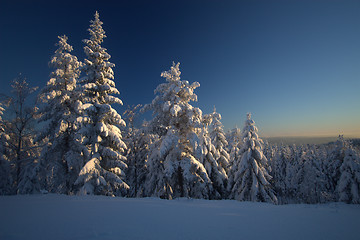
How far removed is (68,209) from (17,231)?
1.73 meters

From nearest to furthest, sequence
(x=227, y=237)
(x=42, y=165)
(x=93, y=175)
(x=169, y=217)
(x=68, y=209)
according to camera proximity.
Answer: (x=227, y=237), (x=169, y=217), (x=68, y=209), (x=93, y=175), (x=42, y=165)

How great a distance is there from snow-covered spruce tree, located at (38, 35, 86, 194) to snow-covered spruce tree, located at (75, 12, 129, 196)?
3.69 ft

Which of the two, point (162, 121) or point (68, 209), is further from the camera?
point (162, 121)

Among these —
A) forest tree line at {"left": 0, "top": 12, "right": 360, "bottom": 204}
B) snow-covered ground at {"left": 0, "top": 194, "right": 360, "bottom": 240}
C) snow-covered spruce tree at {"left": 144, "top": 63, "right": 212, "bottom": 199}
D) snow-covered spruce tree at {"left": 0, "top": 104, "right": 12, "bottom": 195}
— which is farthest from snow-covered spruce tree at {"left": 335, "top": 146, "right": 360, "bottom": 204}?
snow-covered spruce tree at {"left": 0, "top": 104, "right": 12, "bottom": 195}

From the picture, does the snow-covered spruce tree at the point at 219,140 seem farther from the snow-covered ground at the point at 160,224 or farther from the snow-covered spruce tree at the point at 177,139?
the snow-covered ground at the point at 160,224

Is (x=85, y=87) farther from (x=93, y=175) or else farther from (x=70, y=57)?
(x=93, y=175)

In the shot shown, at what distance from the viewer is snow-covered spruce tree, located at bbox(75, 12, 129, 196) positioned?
11.8 meters

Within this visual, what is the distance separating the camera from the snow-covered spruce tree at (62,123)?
1280 cm

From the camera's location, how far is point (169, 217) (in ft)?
15.1

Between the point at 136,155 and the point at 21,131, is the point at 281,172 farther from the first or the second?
the point at 21,131

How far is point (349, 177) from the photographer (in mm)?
20219

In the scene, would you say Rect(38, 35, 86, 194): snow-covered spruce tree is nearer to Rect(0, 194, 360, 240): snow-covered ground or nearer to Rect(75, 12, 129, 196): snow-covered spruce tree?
Rect(75, 12, 129, 196): snow-covered spruce tree

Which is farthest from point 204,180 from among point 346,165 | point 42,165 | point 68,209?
point 346,165

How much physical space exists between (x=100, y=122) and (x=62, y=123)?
10.0 ft
